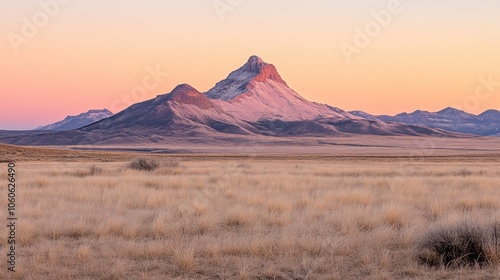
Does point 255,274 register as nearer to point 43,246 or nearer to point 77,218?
point 43,246

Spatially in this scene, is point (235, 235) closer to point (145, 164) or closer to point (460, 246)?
point (460, 246)

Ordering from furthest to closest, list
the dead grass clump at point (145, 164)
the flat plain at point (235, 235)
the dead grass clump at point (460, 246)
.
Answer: the dead grass clump at point (145, 164)
the dead grass clump at point (460, 246)
the flat plain at point (235, 235)

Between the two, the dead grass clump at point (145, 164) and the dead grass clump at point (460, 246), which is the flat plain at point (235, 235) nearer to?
the dead grass clump at point (460, 246)

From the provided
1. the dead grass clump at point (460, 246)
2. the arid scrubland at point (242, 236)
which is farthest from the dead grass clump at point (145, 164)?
the dead grass clump at point (460, 246)

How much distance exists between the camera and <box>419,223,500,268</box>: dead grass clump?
7527mm

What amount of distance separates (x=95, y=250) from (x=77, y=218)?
2873mm

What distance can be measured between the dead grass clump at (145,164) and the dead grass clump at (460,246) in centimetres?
2114

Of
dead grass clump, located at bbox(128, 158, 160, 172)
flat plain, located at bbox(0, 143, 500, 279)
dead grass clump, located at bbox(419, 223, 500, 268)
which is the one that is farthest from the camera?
dead grass clump, located at bbox(128, 158, 160, 172)

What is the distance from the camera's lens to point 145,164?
93.7ft

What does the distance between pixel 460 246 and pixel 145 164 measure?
74.1 ft

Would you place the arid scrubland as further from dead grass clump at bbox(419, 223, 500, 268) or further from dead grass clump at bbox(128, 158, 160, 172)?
dead grass clump at bbox(128, 158, 160, 172)

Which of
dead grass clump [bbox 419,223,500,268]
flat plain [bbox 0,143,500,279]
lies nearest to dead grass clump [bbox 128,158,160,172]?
flat plain [bbox 0,143,500,279]

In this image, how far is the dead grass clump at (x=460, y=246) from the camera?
753 cm

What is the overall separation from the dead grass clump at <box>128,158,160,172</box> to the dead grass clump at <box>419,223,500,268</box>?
21.1 m
